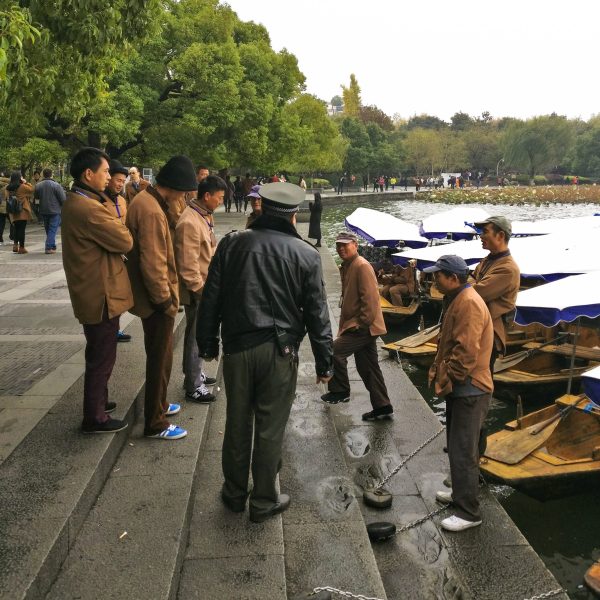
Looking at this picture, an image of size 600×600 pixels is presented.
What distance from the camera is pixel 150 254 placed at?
409 cm

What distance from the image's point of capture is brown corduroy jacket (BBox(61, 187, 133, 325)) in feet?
12.7

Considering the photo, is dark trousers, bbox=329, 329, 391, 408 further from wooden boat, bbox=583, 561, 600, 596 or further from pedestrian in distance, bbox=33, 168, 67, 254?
pedestrian in distance, bbox=33, 168, 67, 254

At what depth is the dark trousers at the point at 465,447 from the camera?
432 centimetres

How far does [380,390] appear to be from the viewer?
6.19 m

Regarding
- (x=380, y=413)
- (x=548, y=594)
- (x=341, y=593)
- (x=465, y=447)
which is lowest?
(x=548, y=594)

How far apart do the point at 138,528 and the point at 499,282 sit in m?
3.66

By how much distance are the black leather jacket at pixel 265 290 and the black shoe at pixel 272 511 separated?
91 cm

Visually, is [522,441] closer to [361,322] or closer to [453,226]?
[361,322]

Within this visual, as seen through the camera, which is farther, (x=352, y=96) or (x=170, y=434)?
(x=352, y=96)

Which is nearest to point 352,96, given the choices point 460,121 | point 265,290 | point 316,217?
point 460,121

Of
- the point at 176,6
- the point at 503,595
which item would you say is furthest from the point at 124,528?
the point at 176,6

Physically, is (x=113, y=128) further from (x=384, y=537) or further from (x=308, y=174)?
(x=308, y=174)

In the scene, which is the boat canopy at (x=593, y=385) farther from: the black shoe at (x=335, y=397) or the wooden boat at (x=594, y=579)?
the black shoe at (x=335, y=397)

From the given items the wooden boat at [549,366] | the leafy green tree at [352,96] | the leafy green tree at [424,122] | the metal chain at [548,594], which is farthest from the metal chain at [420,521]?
the leafy green tree at [424,122]
